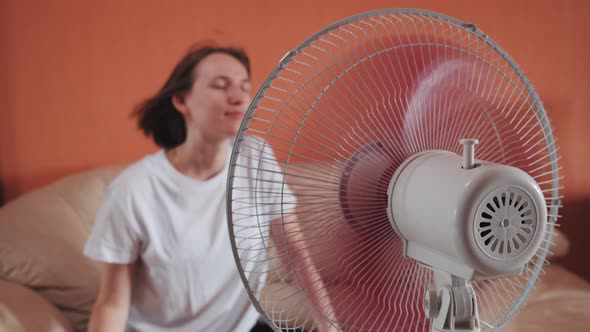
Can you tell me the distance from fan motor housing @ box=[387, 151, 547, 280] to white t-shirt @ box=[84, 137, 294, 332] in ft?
2.27

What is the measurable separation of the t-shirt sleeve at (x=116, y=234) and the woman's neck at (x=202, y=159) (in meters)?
0.14

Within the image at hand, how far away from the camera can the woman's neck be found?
52.6 inches

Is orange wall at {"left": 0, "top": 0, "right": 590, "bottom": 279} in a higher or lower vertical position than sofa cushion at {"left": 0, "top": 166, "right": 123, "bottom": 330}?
higher

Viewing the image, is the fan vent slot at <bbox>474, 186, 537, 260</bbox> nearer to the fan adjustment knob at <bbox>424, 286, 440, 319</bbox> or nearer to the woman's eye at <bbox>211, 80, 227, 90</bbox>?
the fan adjustment knob at <bbox>424, 286, 440, 319</bbox>

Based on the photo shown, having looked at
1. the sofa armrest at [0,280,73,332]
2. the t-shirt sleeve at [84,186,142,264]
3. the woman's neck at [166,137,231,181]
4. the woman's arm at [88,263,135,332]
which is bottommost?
the sofa armrest at [0,280,73,332]

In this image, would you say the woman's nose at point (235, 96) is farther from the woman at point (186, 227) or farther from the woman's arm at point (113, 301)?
the woman's arm at point (113, 301)

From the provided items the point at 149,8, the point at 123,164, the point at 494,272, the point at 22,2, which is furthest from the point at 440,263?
the point at 22,2

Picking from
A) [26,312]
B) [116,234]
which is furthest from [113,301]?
[26,312]

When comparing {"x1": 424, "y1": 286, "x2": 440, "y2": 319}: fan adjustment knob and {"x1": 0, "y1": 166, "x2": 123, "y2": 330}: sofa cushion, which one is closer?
{"x1": 424, "y1": 286, "x2": 440, "y2": 319}: fan adjustment knob

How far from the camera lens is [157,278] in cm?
129

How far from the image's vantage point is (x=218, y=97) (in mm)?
1270

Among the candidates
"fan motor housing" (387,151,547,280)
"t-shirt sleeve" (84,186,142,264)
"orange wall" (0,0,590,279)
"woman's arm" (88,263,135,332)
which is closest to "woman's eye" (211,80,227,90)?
"t-shirt sleeve" (84,186,142,264)

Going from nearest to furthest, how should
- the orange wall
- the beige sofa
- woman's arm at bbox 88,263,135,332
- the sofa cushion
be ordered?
1. woman's arm at bbox 88,263,135,332
2. the beige sofa
3. the sofa cushion
4. the orange wall

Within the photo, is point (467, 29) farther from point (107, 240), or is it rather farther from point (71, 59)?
point (71, 59)
